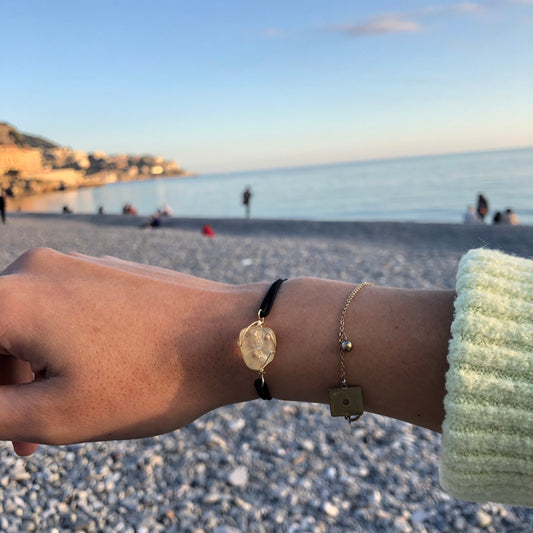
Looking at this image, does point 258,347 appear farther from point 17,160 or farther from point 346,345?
point 17,160

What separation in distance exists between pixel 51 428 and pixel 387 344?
0.96 m

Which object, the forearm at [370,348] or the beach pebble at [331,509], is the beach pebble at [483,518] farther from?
the forearm at [370,348]

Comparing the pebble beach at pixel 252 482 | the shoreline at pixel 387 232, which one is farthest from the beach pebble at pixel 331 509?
the shoreline at pixel 387 232

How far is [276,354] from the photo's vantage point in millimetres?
1190

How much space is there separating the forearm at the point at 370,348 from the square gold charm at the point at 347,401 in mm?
22

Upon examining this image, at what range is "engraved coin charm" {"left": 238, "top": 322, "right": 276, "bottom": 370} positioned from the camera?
118 cm

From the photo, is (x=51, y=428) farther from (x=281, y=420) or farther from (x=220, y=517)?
(x=281, y=420)

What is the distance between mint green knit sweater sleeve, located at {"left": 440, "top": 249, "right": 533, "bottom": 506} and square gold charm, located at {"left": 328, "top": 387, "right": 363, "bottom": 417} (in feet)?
0.69

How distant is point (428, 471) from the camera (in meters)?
2.79

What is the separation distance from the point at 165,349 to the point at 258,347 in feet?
0.93

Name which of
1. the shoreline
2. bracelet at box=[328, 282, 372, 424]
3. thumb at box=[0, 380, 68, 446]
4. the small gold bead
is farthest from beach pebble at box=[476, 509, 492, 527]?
the shoreline


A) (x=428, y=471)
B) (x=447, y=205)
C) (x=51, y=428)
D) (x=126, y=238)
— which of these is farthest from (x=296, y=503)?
(x=447, y=205)

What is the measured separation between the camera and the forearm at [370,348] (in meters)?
1.08

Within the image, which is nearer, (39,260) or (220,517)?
(39,260)
